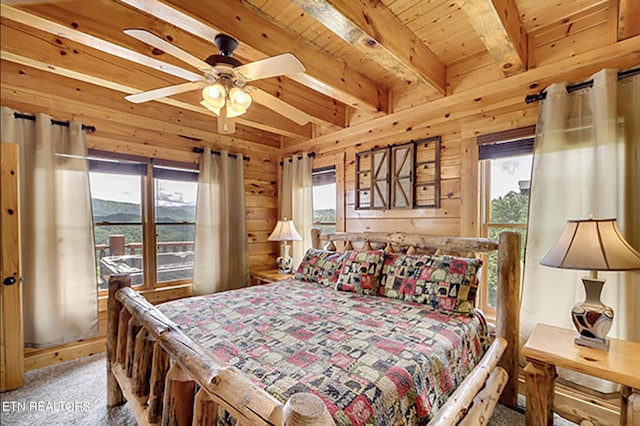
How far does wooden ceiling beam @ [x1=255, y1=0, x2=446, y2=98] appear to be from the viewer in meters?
1.60

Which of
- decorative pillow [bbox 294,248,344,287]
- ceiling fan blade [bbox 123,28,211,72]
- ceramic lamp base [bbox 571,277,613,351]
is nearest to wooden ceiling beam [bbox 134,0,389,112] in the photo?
ceiling fan blade [bbox 123,28,211,72]

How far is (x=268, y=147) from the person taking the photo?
166 inches

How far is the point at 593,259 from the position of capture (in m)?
1.48

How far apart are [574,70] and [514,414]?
241 cm

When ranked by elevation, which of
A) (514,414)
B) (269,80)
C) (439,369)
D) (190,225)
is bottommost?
Result: (514,414)

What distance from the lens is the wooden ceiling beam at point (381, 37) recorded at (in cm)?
160

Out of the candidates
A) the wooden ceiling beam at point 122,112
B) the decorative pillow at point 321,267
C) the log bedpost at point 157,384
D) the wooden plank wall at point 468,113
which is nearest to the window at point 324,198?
the wooden plank wall at point 468,113

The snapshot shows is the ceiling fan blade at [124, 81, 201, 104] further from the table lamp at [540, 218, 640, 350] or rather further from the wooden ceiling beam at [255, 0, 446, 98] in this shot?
the table lamp at [540, 218, 640, 350]

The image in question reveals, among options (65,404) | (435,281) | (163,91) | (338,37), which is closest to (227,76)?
(163,91)

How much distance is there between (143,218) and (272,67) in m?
2.49

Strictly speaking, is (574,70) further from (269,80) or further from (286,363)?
(286,363)

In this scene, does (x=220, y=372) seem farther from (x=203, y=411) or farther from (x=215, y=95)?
(x=215, y=95)

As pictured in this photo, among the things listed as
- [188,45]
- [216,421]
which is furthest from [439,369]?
[188,45]

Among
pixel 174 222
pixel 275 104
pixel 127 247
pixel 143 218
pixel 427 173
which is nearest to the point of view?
pixel 275 104
